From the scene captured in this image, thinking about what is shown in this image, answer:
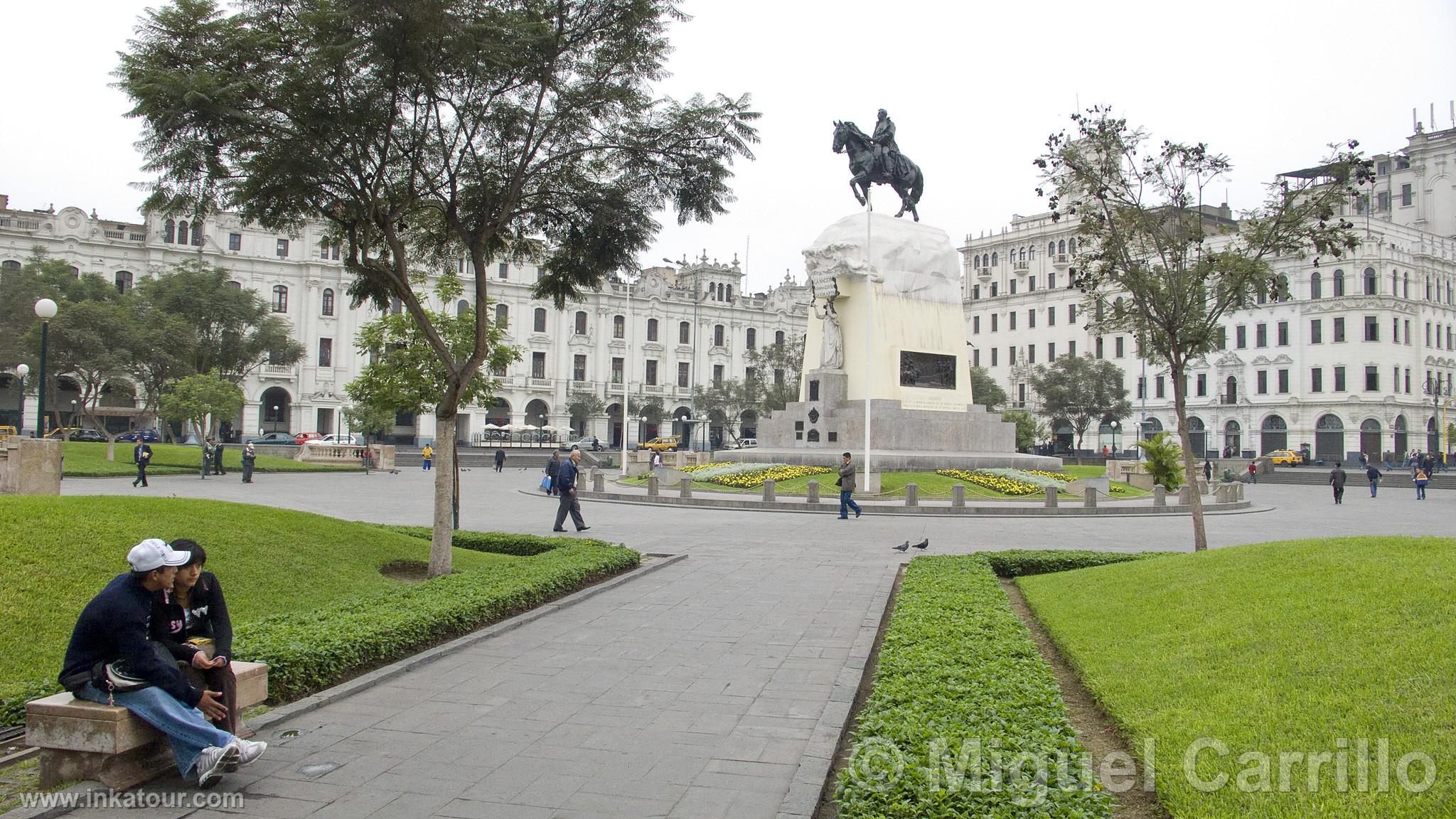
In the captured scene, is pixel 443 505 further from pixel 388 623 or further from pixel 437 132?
pixel 437 132

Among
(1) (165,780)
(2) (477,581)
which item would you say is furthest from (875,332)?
(1) (165,780)

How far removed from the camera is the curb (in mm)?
4652

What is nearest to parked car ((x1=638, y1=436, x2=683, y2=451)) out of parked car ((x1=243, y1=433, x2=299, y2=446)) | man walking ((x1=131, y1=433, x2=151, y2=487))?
parked car ((x1=243, y1=433, x2=299, y2=446))

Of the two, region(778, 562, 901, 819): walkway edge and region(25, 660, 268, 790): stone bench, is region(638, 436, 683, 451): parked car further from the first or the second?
region(25, 660, 268, 790): stone bench

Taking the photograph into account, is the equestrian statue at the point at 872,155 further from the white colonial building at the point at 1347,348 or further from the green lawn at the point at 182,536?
the white colonial building at the point at 1347,348

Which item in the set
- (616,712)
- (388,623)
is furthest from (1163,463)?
(616,712)

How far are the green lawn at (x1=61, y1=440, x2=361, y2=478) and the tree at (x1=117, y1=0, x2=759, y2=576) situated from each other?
2301 cm

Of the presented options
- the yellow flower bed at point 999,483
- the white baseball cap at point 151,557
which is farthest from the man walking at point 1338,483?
the white baseball cap at point 151,557

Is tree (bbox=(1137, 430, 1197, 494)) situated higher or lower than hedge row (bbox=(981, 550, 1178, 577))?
higher

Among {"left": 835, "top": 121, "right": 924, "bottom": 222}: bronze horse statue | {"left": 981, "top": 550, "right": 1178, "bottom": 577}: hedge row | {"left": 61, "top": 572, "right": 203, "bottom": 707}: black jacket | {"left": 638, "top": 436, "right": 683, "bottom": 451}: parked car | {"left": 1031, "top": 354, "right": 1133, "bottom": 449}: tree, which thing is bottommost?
{"left": 981, "top": 550, "right": 1178, "bottom": 577}: hedge row

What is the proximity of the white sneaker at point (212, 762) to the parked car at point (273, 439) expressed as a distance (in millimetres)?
52691

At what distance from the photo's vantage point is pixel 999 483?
1084 inches

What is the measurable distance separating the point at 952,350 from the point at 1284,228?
64.8 feet

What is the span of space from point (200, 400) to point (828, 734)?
39.5 metres
